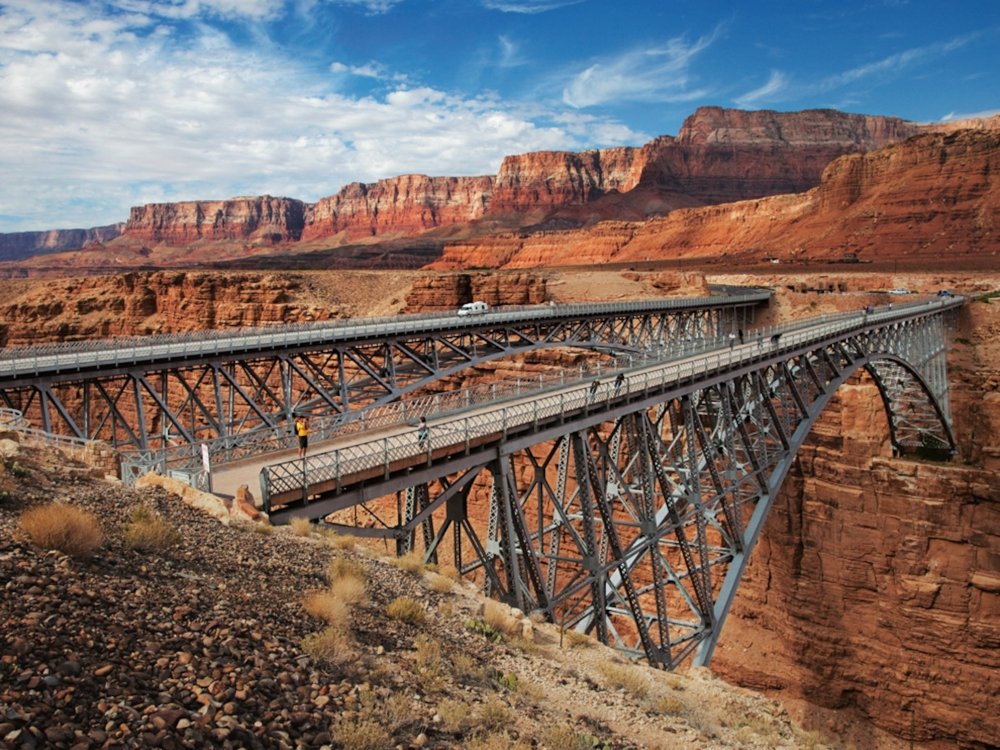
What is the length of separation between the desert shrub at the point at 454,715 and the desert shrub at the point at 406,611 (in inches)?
69.4

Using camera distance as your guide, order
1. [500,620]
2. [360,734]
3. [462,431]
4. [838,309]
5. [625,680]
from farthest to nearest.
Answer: [838,309], [462,431], [500,620], [625,680], [360,734]

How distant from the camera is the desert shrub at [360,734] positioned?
5.79m

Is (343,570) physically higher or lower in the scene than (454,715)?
higher

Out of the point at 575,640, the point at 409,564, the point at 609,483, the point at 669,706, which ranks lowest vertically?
the point at 669,706

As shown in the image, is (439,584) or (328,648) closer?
(328,648)

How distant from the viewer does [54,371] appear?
2139 cm

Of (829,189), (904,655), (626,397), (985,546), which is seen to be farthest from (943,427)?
(829,189)

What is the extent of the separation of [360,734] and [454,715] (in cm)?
126

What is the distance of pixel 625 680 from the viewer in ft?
31.7

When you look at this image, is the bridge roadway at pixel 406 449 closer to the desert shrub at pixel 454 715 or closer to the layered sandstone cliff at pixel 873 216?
the desert shrub at pixel 454 715

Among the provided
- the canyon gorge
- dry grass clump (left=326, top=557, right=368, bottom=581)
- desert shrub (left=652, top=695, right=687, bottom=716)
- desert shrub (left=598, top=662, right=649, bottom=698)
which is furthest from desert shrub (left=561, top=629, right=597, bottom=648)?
the canyon gorge

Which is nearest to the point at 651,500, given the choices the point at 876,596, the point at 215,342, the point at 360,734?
the point at 360,734

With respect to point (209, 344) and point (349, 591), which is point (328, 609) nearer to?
point (349, 591)

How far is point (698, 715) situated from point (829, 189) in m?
101
